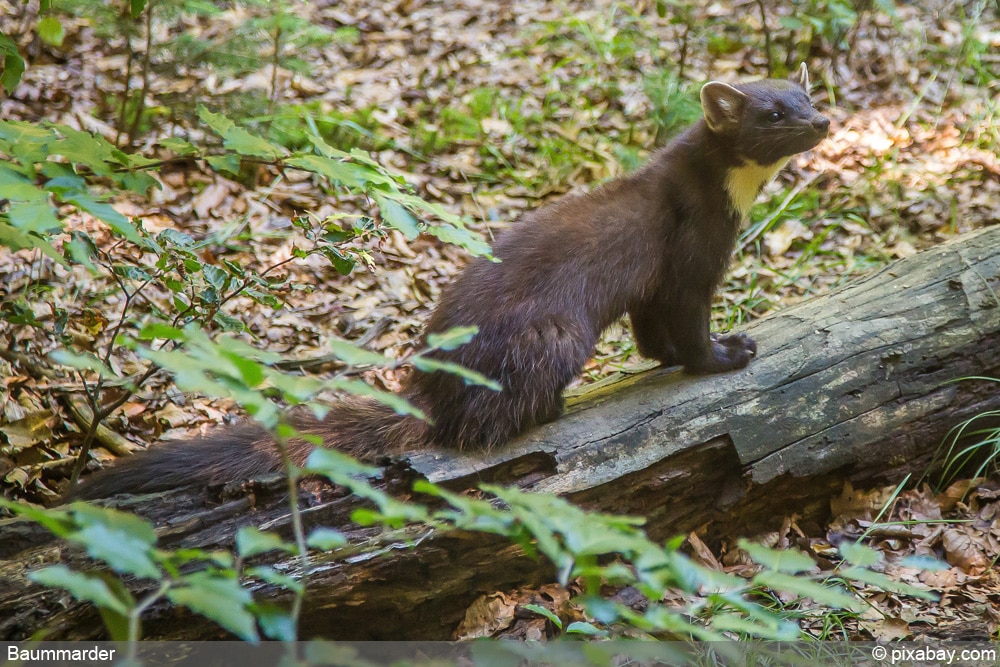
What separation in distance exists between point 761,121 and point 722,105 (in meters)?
0.24

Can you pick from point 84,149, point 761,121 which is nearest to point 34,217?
point 84,149

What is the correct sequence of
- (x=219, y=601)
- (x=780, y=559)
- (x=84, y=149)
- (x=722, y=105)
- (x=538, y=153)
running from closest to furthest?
1. (x=219, y=601)
2. (x=780, y=559)
3. (x=84, y=149)
4. (x=722, y=105)
5. (x=538, y=153)

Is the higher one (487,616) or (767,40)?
(767,40)

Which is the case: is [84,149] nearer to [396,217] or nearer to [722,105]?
[396,217]

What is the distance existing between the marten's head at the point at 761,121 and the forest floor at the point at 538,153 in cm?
160

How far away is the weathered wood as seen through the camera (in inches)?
136

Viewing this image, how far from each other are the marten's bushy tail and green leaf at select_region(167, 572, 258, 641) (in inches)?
80.8

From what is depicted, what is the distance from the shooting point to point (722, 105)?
477 centimetres

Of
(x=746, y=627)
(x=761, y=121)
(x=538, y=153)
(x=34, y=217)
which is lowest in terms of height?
(x=746, y=627)

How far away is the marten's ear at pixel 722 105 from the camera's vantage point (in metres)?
4.76

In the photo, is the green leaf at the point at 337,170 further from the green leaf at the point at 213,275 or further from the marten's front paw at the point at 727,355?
the marten's front paw at the point at 727,355

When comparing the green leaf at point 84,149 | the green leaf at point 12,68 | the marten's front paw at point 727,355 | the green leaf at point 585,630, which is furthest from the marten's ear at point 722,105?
the green leaf at point 12,68

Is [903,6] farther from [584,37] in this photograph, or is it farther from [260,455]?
[260,455]

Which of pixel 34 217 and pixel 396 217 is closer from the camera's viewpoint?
pixel 34 217
